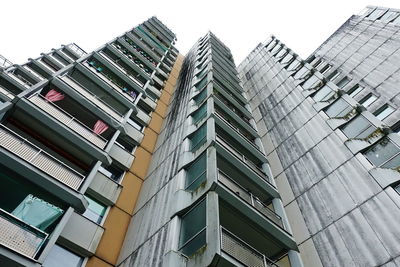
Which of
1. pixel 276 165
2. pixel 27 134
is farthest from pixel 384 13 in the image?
pixel 27 134

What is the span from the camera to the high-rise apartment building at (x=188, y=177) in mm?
10336

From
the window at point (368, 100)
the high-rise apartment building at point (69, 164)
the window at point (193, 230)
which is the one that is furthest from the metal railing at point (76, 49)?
the window at point (368, 100)

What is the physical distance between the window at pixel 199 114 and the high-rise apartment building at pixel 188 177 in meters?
0.11

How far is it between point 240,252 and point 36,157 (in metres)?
8.71

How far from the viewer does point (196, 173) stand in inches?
529

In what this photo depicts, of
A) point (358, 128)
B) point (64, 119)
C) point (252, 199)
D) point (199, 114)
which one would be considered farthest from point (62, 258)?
point (358, 128)

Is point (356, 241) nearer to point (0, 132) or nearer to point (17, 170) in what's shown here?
point (17, 170)

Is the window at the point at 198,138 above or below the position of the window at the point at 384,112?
below

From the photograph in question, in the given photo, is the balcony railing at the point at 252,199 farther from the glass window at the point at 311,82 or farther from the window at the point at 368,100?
the window at the point at 368,100

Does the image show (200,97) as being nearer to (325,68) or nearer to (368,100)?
(368,100)

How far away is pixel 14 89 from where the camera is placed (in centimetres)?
2003

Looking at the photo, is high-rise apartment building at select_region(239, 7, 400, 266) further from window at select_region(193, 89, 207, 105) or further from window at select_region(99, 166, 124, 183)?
window at select_region(99, 166, 124, 183)

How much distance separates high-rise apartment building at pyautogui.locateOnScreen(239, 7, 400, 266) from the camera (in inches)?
446

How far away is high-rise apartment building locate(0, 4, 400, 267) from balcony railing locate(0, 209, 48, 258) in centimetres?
3
